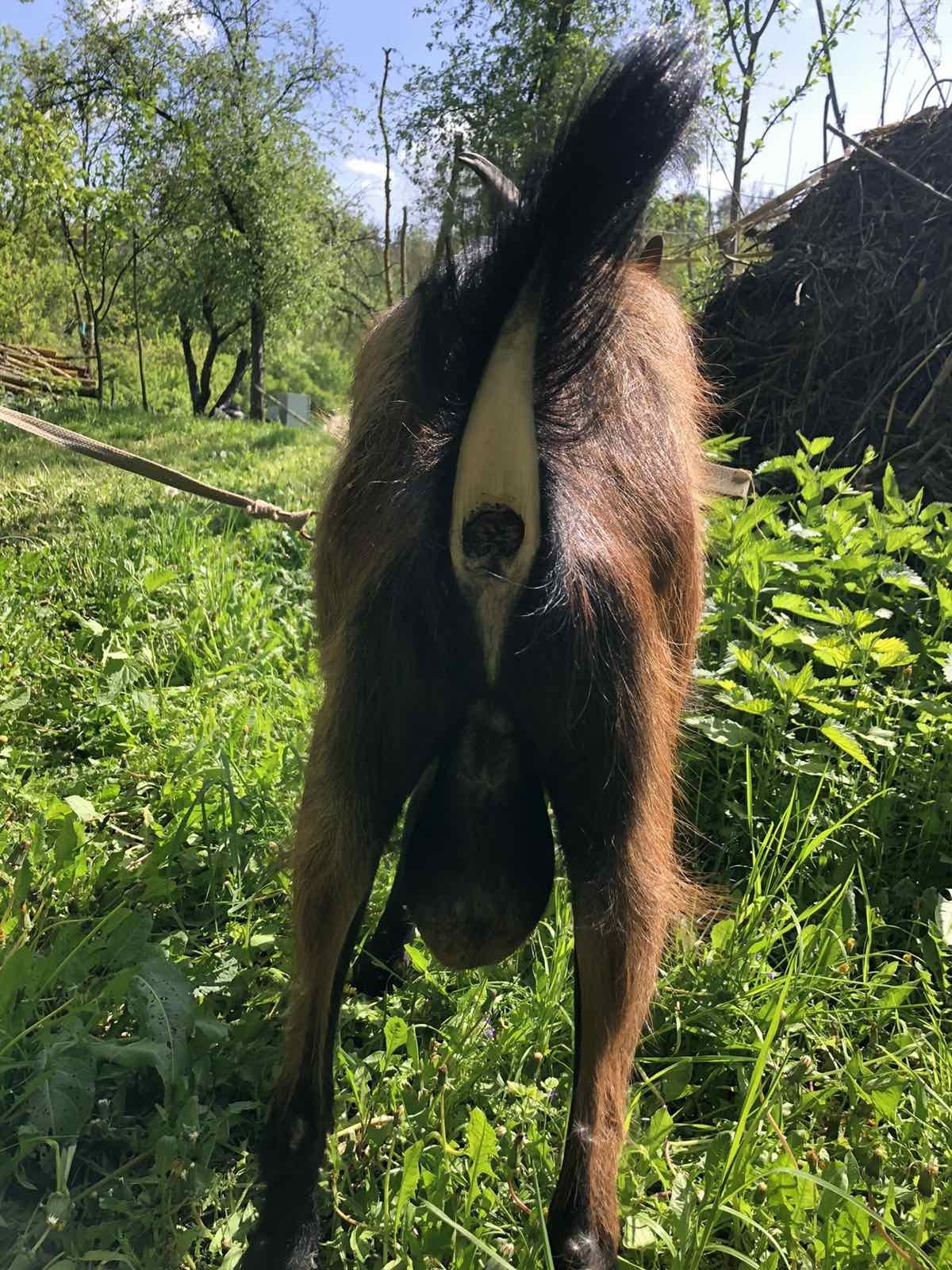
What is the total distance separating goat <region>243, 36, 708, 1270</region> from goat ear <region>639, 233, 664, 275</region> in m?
0.52

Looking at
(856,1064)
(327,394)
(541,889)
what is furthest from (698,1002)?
(327,394)

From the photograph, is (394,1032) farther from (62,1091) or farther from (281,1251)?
(62,1091)

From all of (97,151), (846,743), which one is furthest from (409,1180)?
(97,151)

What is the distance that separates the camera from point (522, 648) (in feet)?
3.73

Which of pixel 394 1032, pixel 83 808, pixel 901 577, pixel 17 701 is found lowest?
pixel 394 1032

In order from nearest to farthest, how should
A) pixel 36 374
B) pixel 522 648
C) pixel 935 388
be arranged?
pixel 522 648 < pixel 935 388 < pixel 36 374

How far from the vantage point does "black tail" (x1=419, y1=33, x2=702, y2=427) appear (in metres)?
1.11

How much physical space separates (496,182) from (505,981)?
1.61 m

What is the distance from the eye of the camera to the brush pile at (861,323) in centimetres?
388

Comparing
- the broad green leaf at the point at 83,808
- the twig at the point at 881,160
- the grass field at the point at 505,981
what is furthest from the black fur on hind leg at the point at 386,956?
the twig at the point at 881,160

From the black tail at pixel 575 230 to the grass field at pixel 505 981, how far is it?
1184 millimetres

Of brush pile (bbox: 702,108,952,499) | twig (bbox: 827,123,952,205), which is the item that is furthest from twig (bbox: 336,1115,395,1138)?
twig (bbox: 827,123,952,205)

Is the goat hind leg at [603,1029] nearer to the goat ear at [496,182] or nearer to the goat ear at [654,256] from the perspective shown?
the goat ear at [496,182]

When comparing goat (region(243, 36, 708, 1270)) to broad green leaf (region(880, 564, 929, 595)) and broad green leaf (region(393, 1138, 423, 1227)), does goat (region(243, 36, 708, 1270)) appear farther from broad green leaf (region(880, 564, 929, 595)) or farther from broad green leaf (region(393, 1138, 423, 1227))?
broad green leaf (region(880, 564, 929, 595))
